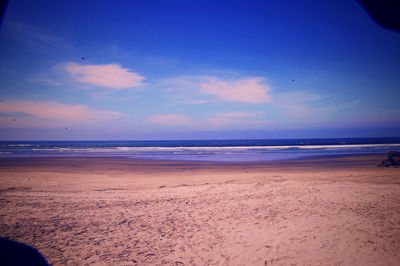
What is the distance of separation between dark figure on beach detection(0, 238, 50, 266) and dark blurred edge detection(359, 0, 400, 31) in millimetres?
6084

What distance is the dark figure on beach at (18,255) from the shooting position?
3.67m

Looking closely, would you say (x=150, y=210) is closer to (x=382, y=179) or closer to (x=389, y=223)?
(x=389, y=223)

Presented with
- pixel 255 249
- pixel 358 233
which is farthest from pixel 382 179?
pixel 255 249

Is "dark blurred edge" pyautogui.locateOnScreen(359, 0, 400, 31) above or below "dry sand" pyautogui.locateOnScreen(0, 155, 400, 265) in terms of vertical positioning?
above

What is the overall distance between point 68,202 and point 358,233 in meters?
9.09

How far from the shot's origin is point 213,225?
5.29m

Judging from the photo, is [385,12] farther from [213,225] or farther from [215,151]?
[215,151]

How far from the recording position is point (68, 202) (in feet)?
23.0

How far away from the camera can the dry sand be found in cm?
398

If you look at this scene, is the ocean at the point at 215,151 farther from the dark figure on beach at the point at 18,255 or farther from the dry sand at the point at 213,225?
the dark figure on beach at the point at 18,255

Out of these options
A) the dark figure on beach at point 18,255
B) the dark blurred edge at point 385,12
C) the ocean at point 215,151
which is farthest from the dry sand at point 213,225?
the ocean at point 215,151

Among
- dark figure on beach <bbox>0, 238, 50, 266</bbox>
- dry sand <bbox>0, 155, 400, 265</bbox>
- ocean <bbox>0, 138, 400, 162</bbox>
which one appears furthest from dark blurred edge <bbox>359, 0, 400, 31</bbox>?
ocean <bbox>0, 138, 400, 162</bbox>

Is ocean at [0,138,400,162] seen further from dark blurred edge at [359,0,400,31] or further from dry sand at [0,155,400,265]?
dark blurred edge at [359,0,400,31]

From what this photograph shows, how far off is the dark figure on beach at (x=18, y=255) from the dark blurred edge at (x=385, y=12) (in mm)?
6084
